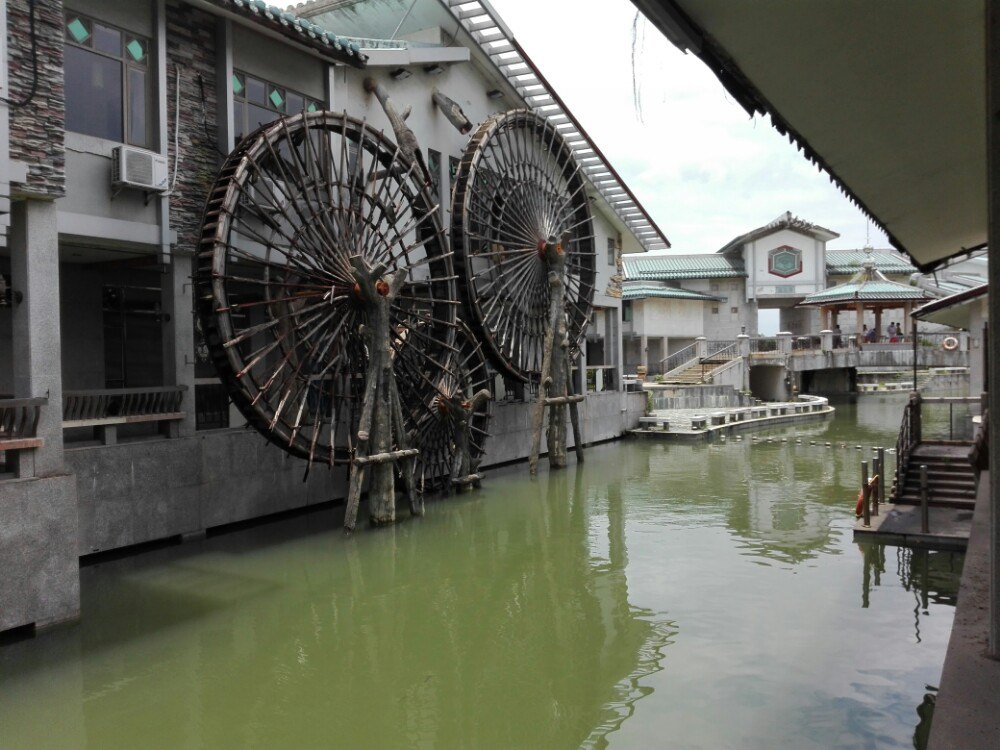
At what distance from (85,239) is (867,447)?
18.8 meters

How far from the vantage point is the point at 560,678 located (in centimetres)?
684

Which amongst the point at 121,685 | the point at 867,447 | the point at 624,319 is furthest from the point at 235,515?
the point at 624,319

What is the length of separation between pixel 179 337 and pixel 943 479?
1075cm

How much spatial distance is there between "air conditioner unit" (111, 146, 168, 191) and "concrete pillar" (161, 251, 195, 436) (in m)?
A: 1.09

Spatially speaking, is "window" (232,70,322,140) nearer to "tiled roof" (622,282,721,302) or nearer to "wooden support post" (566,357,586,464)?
"wooden support post" (566,357,586,464)

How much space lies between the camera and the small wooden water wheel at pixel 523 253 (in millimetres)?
16516

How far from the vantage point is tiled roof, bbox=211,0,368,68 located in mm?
11703

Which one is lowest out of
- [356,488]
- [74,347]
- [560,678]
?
[560,678]

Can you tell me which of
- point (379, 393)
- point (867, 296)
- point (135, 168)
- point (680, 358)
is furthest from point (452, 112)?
point (867, 296)

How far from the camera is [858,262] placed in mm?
45906

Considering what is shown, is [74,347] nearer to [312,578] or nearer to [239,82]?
[239,82]

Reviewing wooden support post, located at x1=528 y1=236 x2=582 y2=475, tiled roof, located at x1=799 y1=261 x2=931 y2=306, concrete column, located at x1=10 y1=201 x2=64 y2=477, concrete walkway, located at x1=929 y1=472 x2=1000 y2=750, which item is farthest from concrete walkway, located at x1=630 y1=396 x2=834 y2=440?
concrete column, located at x1=10 y1=201 x2=64 y2=477

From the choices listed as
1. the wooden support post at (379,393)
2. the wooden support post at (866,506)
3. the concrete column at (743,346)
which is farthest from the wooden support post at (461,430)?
the concrete column at (743,346)

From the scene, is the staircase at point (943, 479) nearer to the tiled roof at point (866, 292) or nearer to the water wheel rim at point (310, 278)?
the water wheel rim at point (310, 278)
